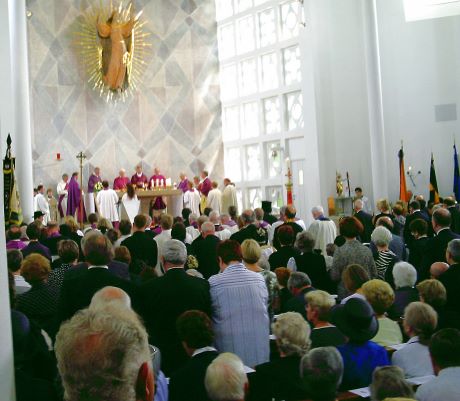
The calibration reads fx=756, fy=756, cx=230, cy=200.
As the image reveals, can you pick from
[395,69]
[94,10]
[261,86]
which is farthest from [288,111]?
[94,10]

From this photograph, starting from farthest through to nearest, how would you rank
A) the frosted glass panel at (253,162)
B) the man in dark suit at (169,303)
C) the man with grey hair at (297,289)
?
1. the frosted glass panel at (253,162)
2. the man with grey hair at (297,289)
3. the man in dark suit at (169,303)

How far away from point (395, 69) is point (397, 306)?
52.8 feet

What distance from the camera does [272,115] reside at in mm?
24234

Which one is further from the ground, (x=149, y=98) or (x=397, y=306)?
(x=149, y=98)

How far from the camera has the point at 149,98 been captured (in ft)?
81.1

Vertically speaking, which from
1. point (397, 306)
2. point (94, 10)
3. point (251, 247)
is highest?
point (94, 10)

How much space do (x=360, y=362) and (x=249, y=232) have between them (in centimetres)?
601

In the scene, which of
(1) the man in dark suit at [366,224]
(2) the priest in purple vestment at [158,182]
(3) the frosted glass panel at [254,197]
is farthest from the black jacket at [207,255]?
(3) the frosted glass panel at [254,197]

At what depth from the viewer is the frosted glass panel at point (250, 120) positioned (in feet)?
81.5

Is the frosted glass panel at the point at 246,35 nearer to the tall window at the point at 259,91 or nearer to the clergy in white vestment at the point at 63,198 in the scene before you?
the tall window at the point at 259,91

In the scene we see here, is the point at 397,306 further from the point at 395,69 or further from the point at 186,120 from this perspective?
the point at 186,120

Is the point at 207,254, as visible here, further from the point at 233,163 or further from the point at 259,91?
the point at 233,163

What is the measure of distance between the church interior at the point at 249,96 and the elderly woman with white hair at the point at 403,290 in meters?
12.5

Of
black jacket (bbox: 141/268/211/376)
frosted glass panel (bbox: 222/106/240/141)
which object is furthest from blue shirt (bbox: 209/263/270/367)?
frosted glass panel (bbox: 222/106/240/141)
